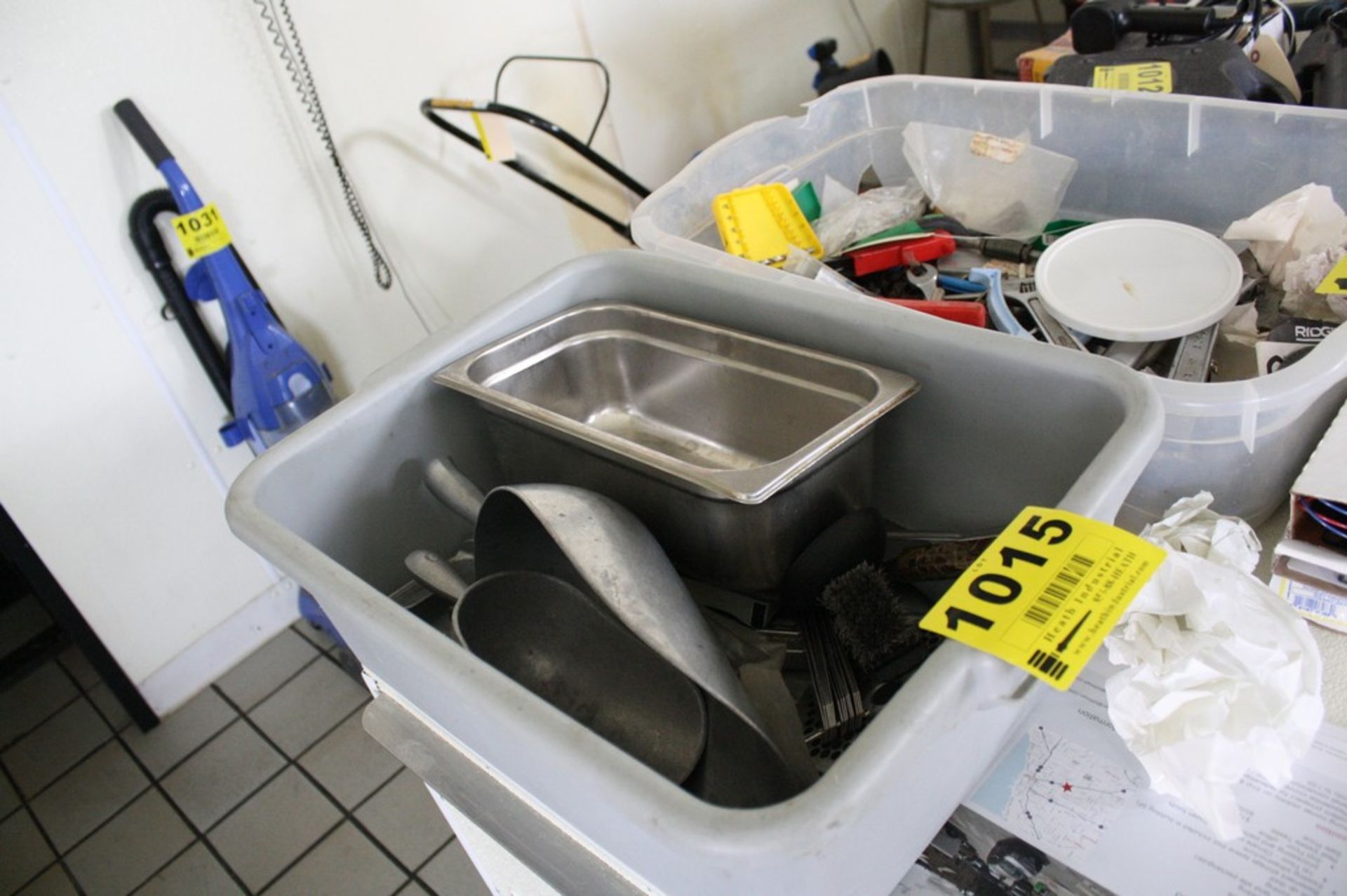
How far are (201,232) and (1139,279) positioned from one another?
1150mm

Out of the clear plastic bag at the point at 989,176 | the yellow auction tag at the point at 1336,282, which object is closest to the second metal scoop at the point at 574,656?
the yellow auction tag at the point at 1336,282

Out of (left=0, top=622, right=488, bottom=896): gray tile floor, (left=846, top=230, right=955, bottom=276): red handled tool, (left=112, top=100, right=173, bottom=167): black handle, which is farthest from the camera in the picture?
(left=0, top=622, right=488, bottom=896): gray tile floor

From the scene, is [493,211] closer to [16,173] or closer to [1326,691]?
[16,173]

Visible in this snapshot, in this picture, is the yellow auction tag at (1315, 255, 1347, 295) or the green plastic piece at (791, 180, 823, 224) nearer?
the yellow auction tag at (1315, 255, 1347, 295)

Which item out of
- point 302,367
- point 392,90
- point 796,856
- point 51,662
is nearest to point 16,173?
point 302,367

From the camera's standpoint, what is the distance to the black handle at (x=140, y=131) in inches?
46.7

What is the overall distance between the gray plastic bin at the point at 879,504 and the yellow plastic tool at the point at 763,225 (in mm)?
195

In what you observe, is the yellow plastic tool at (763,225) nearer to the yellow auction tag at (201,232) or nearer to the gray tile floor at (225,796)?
the yellow auction tag at (201,232)

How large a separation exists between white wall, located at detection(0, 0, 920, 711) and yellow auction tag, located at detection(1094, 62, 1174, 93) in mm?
989

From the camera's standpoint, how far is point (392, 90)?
1.48 meters

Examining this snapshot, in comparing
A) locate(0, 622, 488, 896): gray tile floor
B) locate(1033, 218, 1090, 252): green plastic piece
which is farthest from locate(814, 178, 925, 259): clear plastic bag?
locate(0, 622, 488, 896): gray tile floor

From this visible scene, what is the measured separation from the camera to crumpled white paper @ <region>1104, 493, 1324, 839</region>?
19.6 inches

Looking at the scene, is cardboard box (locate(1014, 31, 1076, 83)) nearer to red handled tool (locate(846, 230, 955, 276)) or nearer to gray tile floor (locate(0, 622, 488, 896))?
red handled tool (locate(846, 230, 955, 276))

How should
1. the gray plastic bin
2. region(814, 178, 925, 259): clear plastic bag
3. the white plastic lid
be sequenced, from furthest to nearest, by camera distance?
region(814, 178, 925, 259): clear plastic bag
the white plastic lid
the gray plastic bin
